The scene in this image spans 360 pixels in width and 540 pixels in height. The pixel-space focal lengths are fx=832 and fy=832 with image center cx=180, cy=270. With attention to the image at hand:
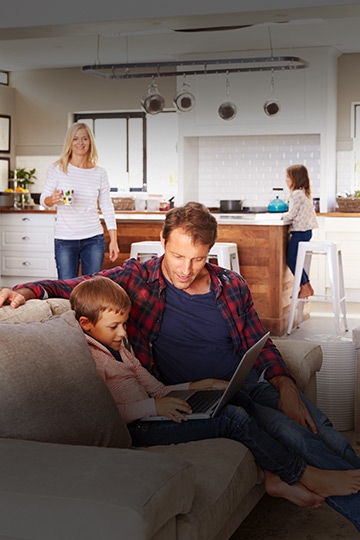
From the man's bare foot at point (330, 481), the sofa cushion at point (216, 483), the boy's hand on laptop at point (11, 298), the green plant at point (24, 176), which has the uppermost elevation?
the green plant at point (24, 176)

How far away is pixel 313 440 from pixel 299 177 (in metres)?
4.98

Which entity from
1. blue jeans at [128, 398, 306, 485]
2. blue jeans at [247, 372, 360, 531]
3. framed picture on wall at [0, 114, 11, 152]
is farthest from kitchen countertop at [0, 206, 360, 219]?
blue jeans at [128, 398, 306, 485]

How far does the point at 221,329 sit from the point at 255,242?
13.1 ft

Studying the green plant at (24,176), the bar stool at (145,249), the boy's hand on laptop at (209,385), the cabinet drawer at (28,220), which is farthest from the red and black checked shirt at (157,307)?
the green plant at (24,176)

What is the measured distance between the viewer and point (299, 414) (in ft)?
9.67

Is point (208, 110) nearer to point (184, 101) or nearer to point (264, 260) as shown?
point (184, 101)

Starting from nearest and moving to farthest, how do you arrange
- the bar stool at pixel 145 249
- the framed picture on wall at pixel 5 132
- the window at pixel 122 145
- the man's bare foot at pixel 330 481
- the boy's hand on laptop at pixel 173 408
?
the man's bare foot at pixel 330 481 → the boy's hand on laptop at pixel 173 408 → the bar stool at pixel 145 249 → the window at pixel 122 145 → the framed picture on wall at pixel 5 132

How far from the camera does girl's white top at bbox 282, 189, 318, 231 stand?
7.29 metres

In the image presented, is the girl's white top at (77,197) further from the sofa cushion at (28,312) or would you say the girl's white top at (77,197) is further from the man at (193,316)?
the sofa cushion at (28,312)

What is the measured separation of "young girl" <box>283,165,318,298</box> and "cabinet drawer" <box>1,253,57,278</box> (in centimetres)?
332

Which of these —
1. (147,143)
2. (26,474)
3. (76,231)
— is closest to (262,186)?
(147,143)

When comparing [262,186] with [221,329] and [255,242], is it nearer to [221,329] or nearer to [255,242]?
[255,242]

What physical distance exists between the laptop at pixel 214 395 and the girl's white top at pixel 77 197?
3.25 m

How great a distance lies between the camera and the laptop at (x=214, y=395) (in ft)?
8.77
